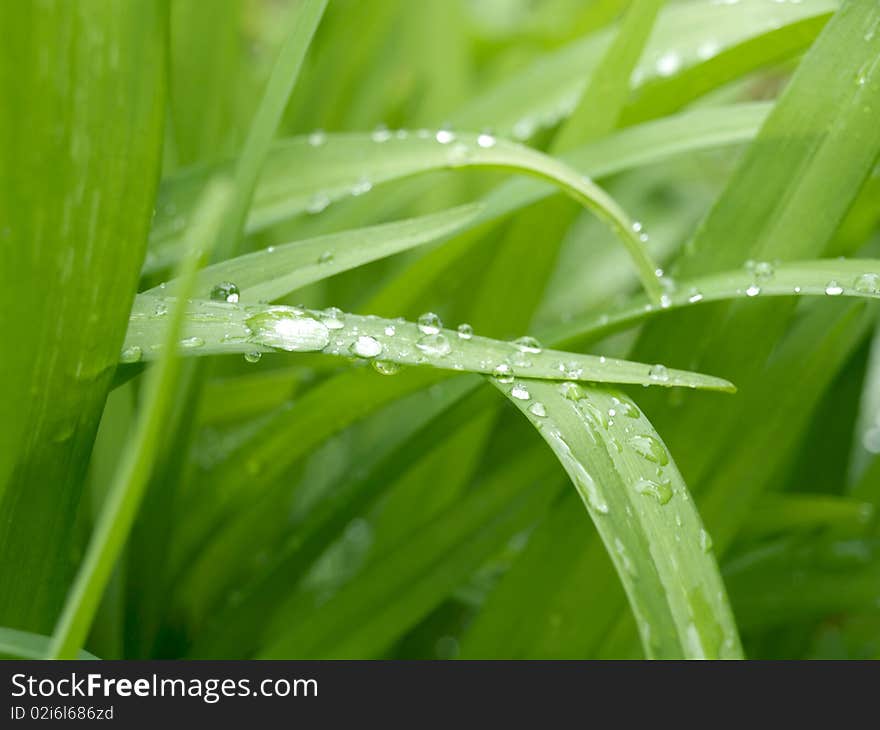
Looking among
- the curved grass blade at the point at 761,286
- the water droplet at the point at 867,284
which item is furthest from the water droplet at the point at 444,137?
the water droplet at the point at 867,284

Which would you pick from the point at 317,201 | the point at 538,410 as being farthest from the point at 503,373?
the point at 317,201

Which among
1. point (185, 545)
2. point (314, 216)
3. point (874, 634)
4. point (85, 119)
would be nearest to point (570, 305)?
point (314, 216)

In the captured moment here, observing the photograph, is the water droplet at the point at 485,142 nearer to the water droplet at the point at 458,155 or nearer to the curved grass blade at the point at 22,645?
the water droplet at the point at 458,155

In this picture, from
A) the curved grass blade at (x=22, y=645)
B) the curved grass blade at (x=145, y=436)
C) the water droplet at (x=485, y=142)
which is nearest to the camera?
the curved grass blade at (x=145, y=436)

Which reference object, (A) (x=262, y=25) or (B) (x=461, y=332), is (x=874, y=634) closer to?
(B) (x=461, y=332)

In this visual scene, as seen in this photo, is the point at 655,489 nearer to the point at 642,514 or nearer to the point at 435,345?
the point at 642,514

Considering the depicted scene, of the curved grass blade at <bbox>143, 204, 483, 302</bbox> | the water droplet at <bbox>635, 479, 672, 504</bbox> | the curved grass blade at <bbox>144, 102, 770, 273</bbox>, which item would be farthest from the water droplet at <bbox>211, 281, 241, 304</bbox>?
the water droplet at <bbox>635, 479, 672, 504</bbox>
